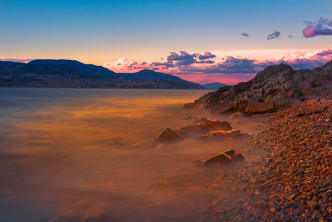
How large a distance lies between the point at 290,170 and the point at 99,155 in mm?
7306

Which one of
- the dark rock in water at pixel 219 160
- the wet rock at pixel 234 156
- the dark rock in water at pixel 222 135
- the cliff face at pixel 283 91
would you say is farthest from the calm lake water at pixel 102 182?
the cliff face at pixel 283 91

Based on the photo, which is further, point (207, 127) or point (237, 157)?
point (207, 127)

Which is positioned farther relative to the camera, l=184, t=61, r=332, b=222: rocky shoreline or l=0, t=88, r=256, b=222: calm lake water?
l=0, t=88, r=256, b=222: calm lake water

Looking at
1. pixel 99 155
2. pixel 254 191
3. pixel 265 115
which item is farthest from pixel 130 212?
pixel 265 115

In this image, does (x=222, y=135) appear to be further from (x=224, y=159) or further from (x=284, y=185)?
(x=284, y=185)

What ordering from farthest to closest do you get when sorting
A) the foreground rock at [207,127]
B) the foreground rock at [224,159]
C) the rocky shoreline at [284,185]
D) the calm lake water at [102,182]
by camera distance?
the foreground rock at [207,127], the foreground rock at [224,159], the calm lake water at [102,182], the rocky shoreline at [284,185]

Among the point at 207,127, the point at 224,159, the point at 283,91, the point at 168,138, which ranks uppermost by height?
the point at 283,91

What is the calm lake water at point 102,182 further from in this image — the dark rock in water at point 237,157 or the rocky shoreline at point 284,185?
the dark rock in water at point 237,157

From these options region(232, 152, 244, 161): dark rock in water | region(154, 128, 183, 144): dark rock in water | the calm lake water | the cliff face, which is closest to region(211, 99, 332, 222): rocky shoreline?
region(232, 152, 244, 161): dark rock in water

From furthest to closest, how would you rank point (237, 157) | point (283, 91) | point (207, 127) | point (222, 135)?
point (283, 91), point (207, 127), point (222, 135), point (237, 157)

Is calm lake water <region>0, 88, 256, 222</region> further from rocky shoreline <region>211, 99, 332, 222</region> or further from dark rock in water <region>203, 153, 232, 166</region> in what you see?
rocky shoreline <region>211, 99, 332, 222</region>

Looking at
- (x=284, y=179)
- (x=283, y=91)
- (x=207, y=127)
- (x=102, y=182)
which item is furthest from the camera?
(x=283, y=91)

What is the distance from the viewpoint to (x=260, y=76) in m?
24.9

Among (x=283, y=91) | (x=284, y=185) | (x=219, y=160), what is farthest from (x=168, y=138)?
(x=283, y=91)
